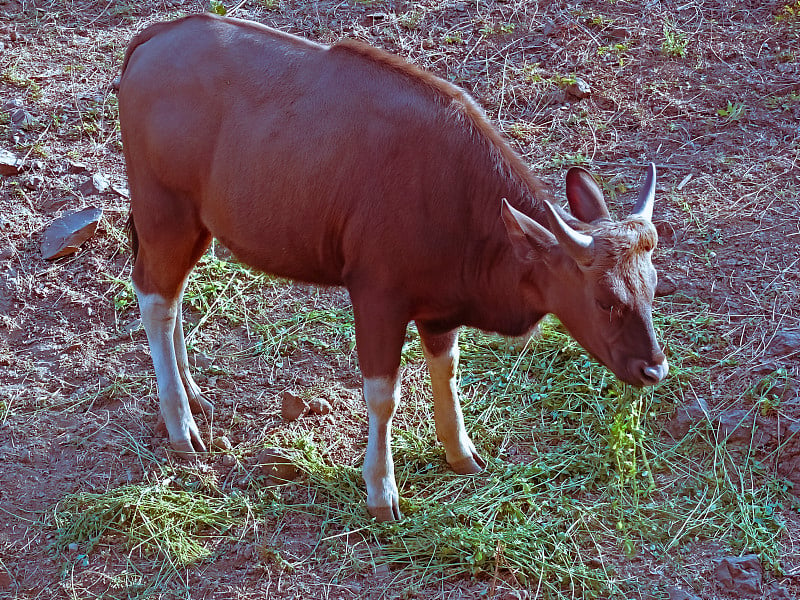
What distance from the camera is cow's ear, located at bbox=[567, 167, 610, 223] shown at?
189 inches

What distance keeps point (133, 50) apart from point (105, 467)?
105 inches

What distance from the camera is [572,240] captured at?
4.31 metres

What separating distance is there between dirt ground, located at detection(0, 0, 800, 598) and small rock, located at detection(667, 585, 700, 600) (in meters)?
0.29

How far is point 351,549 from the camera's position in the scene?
514cm

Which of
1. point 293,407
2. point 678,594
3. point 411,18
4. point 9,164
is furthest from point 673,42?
point 9,164

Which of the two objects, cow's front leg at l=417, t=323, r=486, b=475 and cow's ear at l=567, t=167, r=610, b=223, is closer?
cow's ear at l=567, t=167, r=610, b=223

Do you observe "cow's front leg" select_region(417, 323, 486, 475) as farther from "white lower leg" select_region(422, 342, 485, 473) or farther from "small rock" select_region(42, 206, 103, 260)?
"small rock" select_region(42, 206, 103, 260)

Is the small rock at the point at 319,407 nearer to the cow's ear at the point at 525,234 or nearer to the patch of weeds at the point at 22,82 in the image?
the cow's ear at the point at 525,234

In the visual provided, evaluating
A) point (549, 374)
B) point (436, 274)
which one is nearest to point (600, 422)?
point (549, 374)

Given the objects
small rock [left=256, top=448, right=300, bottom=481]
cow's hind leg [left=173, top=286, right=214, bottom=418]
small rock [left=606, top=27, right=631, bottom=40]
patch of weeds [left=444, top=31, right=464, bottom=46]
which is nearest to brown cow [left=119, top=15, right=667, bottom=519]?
cow's hind leg [left=173, top=286, right=214, bottom=418]

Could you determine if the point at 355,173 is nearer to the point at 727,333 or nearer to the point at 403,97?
the point at 403,97

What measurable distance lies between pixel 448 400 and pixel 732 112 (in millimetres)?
4582

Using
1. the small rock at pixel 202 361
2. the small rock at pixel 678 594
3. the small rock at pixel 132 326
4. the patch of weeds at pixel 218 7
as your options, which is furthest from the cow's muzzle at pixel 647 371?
the patch of weeds at pixel 218 7

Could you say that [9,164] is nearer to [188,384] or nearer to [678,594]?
[188,384]
